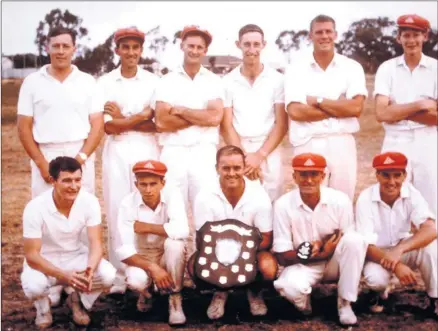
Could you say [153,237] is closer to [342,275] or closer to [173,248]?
[173,248]

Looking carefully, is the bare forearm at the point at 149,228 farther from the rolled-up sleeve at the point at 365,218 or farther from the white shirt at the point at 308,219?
the rolled-up sleeve at the point at 365,218

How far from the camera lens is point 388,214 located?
359 centimetres

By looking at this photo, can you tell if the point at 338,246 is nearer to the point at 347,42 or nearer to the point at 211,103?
the point at 211,103

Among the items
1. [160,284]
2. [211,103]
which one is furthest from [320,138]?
[160,284]

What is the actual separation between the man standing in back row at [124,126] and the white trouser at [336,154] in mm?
1037

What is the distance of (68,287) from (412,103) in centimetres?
234

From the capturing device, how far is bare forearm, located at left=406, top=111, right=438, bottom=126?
12.1 ft

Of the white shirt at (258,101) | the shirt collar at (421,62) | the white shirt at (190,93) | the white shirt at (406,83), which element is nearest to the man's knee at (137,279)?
the white shirt at (190,93)

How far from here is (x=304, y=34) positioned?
4145mm

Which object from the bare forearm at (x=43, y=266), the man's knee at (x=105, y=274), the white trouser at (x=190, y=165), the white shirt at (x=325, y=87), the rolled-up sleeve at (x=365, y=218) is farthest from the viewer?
the white trouser at (x=190, y=165)

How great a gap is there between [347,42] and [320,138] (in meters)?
0.95

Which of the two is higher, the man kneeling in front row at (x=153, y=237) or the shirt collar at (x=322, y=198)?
the shirt collar at (x=322, y=198)

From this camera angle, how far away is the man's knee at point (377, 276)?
11.3 feet

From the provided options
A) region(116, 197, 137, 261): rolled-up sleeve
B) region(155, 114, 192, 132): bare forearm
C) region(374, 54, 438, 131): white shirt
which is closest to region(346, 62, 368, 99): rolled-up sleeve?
region(374, 54, 438, 131): white shirt
